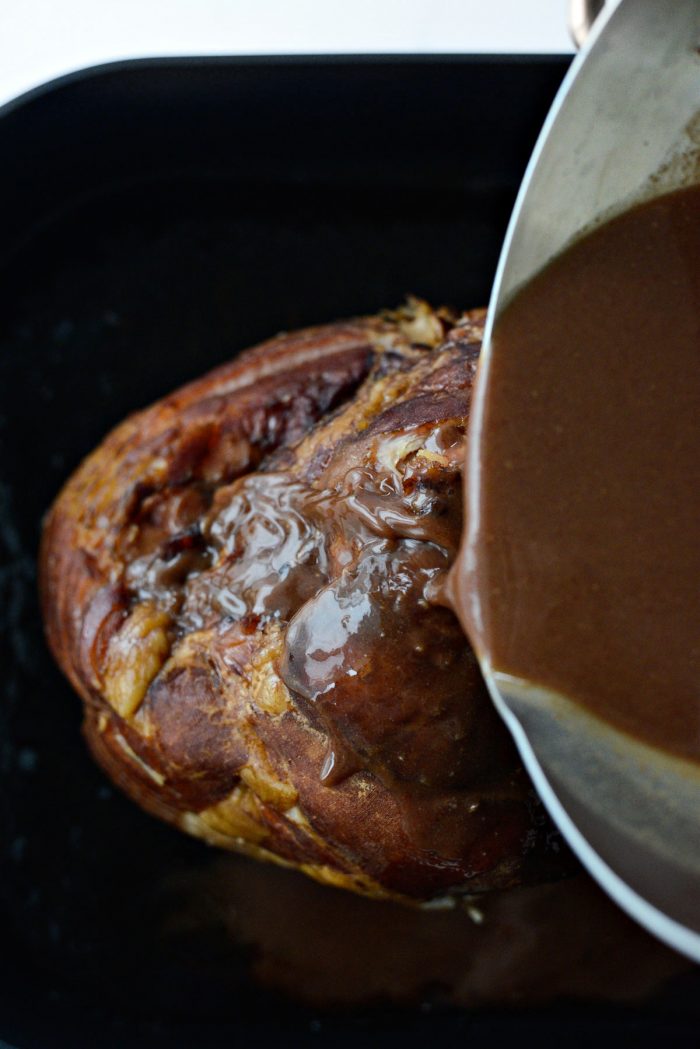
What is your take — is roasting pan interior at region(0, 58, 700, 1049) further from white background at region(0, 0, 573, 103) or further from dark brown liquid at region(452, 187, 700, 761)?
dark brown liquid at region(452, 187, 700, 761)

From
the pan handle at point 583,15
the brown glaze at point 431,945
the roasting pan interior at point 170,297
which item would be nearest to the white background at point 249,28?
the roasting pan interior at point 170,297

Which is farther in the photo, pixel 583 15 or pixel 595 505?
pixel 583 15

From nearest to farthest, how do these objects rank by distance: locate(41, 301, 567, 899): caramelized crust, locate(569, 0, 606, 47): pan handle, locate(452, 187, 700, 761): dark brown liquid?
locate(452, 187, 700, 761): dark brown liquid → locate(41, 301, 567, 899): caramelized crust → locate(569, 0, 606, 47): pan handle

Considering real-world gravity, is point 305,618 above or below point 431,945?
above

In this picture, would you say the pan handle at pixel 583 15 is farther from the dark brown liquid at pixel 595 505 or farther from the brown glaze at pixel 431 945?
the brown glaze at pixel 431 945

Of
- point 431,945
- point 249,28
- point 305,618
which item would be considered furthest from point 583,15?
point 431,945

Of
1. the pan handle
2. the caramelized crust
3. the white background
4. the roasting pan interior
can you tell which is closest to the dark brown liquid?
the caramelized crust

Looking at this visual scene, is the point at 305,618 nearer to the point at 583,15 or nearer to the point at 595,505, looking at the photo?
the point at 595,505
